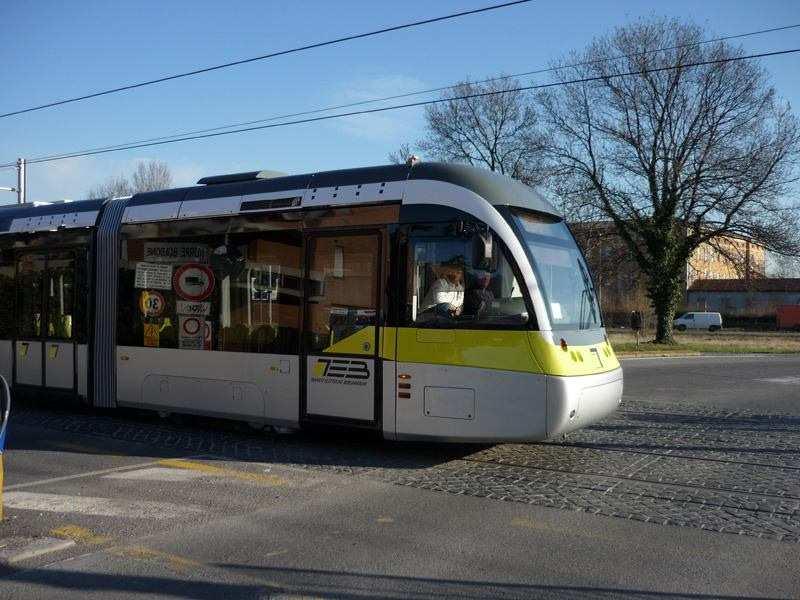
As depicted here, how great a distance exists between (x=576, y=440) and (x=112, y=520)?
579 cm

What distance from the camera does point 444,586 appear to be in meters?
4.98

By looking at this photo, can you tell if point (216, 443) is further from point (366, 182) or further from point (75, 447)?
point (366, 182)

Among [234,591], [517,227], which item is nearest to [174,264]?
[517,227]

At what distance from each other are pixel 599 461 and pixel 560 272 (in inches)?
83.5

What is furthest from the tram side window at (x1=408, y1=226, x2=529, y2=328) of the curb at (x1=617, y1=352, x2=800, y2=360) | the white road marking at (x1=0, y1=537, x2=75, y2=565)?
the curb at (x1=617, y1=352, x2=800, y2=360)

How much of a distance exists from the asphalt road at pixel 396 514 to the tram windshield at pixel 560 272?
161 cm

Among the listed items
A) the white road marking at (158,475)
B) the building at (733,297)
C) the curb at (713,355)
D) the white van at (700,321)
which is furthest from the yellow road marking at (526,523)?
the building at (733,297)

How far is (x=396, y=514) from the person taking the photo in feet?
21.8

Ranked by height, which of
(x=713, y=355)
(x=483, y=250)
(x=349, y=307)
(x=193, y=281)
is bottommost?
(x=713, y=355)

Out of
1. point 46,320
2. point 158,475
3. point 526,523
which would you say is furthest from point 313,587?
point 46,320

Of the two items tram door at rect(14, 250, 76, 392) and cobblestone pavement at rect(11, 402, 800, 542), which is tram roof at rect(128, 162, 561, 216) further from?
cobblestone pavement at rect(11, 402, 800, 542)

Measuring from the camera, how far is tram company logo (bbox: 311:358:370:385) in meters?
8.66

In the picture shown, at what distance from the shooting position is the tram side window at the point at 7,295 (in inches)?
498

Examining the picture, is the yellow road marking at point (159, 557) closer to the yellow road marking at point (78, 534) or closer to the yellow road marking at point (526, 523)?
the yellow road marking at point (78, 534)
